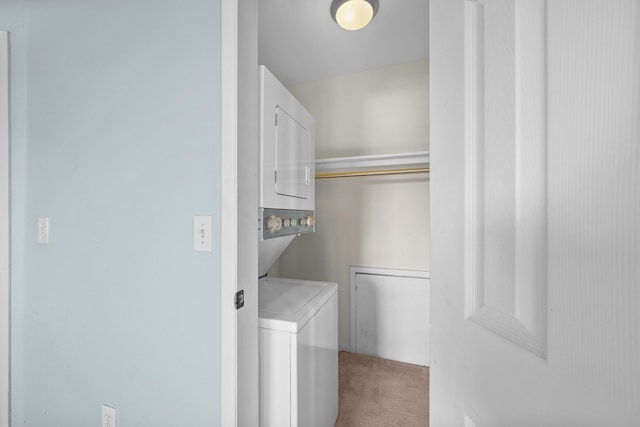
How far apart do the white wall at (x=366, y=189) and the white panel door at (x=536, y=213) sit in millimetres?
1879

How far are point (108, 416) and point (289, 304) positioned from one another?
904 mm

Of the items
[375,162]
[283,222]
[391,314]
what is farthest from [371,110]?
[391,314]

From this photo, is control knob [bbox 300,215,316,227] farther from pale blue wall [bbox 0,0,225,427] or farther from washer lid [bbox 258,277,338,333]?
pale blue wall [bbox 0,0,225,427]

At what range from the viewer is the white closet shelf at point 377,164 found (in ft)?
5.73

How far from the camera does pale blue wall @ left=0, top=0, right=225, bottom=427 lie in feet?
3.24

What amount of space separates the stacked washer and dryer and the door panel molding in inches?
32.5

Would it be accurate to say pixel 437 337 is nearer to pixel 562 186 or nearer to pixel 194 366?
pixel 562 186

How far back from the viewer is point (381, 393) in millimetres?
1990

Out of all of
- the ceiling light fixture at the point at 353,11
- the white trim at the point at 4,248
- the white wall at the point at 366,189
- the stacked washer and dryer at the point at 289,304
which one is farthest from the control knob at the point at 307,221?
the white trim at the point at 4,248

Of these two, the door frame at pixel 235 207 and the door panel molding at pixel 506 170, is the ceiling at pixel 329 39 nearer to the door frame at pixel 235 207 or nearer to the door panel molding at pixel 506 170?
the door frame at pixel 235 207

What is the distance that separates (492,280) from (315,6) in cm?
200

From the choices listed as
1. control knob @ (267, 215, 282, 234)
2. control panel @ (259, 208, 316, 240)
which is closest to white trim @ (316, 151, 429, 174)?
control panel @ (259, 208, 316, 240)

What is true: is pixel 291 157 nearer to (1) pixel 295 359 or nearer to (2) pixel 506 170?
(1) pixel 295 359

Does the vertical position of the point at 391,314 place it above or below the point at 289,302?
below
